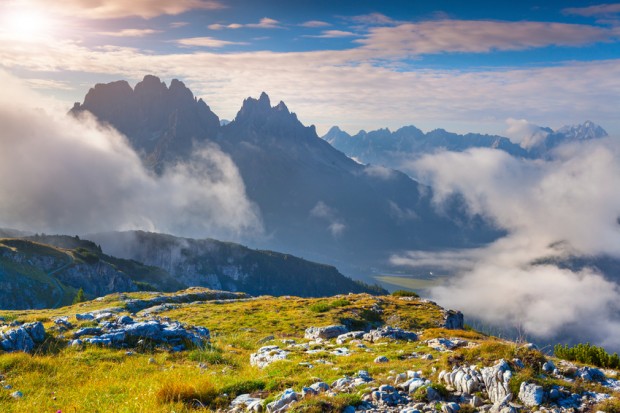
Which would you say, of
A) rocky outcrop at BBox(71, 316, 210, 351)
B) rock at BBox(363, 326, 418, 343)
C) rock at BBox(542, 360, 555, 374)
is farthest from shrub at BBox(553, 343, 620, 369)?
rocky outcrop at BBox(71, 316, 210, 351)

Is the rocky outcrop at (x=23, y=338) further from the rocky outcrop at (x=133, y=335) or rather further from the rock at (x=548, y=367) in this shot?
the rock at (x=548, y=367)

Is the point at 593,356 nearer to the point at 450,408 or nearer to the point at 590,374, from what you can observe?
the point at 590,374

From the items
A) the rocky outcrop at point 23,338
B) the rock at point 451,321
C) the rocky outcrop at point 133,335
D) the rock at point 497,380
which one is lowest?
the rock at point 451,321

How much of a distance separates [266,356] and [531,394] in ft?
48.9

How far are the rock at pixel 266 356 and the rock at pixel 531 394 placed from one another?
12170 mm

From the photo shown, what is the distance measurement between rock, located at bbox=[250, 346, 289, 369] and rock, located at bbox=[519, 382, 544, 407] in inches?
479

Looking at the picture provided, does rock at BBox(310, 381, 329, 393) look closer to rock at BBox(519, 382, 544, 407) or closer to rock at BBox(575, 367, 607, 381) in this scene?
rock at BBox(519, 382, 544, 407)

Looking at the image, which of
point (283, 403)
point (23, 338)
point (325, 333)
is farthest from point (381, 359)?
point (23, 338)

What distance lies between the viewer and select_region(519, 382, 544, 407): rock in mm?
13312

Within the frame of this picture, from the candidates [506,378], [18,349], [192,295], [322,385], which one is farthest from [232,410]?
[192,295]

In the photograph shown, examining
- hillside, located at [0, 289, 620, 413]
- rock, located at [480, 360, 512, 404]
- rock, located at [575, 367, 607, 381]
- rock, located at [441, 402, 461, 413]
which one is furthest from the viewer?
rock, located at [575, 367, 607, 381]

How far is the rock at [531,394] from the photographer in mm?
13312

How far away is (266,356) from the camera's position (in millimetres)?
24188

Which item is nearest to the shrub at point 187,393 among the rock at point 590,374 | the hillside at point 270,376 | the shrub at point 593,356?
the hillside at point 270,376
